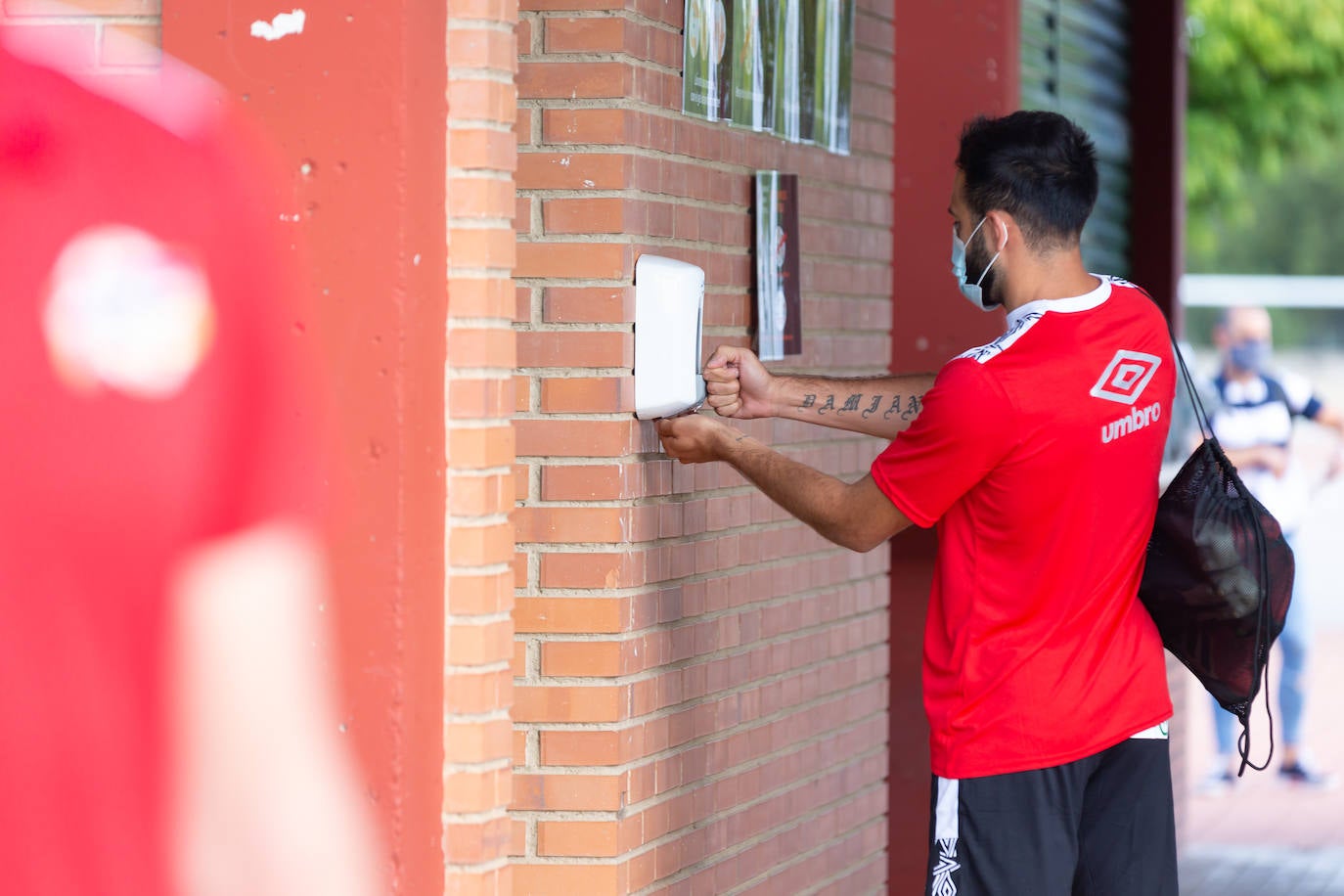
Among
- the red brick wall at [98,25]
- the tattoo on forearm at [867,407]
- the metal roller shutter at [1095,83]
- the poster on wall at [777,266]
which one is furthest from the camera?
the metal roller shutter at [1095,83]

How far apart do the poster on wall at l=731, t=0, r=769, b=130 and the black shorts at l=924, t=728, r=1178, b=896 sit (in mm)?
1432

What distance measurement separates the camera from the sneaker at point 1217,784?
28.9ft

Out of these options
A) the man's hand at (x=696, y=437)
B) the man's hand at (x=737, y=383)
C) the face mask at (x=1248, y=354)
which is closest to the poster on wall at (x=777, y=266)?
the man's hand at (x=737, y=383)

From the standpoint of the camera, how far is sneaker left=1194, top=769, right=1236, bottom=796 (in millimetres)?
8797

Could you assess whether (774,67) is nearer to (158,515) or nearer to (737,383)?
(737,383)

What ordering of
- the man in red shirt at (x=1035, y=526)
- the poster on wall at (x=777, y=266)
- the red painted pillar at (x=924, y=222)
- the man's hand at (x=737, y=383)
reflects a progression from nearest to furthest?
the man in red shirt at (x=1035, y=526) → the man's hand at (x=737, y=383) → the poster on wall at (x=777, y=266) → the red painted pillar at (x=924, y=222)

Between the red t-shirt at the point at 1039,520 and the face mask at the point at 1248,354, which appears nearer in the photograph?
the red t-shirt at the point at 1039,520

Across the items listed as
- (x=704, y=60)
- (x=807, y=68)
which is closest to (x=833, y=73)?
(x=807, y=68)

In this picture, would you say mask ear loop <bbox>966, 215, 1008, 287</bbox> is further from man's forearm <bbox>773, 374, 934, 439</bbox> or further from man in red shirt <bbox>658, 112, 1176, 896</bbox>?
man's forearm <bbox>773, 374, 934, 439</bbox>

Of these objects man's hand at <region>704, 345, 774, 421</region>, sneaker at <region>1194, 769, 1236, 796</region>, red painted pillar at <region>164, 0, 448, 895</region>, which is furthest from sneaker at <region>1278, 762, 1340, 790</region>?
red painted pillar at <region>164, 0, 448, 895</region>

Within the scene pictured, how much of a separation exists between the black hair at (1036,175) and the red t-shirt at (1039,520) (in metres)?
0.14

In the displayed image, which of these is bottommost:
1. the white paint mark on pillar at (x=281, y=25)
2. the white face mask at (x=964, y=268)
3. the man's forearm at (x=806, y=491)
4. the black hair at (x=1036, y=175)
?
the man's forearm at (x=806, y=491)

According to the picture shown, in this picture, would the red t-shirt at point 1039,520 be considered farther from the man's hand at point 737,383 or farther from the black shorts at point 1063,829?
the man's hand at point 737,383

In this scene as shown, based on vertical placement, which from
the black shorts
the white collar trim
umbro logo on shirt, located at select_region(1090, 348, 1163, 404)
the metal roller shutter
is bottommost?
the black shorts
